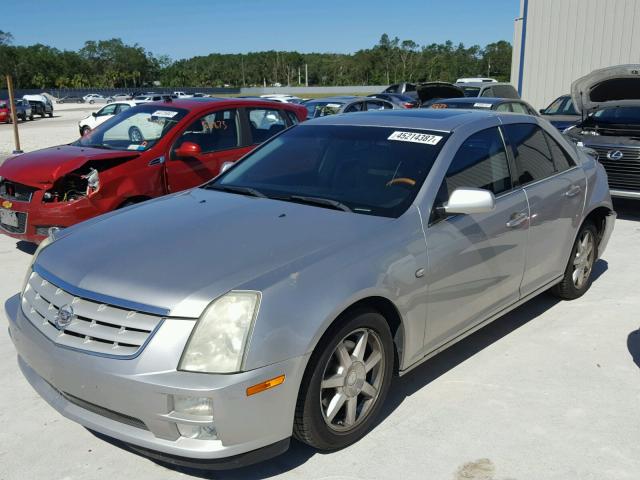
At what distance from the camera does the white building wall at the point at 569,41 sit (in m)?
18.2

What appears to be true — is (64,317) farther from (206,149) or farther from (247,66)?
(247,66)

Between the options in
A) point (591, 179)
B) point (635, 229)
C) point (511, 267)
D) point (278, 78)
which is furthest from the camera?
point (278, 78)

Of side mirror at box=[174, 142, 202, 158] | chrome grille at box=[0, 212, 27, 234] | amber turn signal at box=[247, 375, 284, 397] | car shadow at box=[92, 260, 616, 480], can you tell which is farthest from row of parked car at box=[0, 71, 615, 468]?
chrome grille at box=[0, 212, 27, 234]

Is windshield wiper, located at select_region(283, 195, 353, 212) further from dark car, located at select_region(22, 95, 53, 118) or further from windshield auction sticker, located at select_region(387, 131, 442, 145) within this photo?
dark car, located at select_region(22, 95, 53, 118)

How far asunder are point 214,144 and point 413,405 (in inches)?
177

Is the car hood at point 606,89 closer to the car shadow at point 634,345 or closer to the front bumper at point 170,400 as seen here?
the car shadow at point 634,345

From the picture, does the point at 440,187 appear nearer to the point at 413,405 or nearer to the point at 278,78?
the point at 413,405

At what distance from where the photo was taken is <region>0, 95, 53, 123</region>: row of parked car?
37500 millimetres


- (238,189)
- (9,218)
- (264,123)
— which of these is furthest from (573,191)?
(9,218)

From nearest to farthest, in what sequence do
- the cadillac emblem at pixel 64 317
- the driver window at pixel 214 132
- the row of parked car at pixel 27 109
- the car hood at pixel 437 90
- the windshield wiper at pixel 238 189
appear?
the cadillac emblem at pixel 64 317 < the windshield wiper at pixel 238 189 < the driver window at pixel 214 132 < the car hood at pixel 437 90 < the row of parked car at pixel 27 109

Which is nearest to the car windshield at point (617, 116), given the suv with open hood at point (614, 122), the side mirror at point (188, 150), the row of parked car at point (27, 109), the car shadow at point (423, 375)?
the suv with open hood at point (614, 122)

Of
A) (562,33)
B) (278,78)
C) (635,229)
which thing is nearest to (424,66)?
(278,78)

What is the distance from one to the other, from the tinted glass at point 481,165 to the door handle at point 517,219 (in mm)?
183

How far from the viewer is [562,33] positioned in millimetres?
19547
